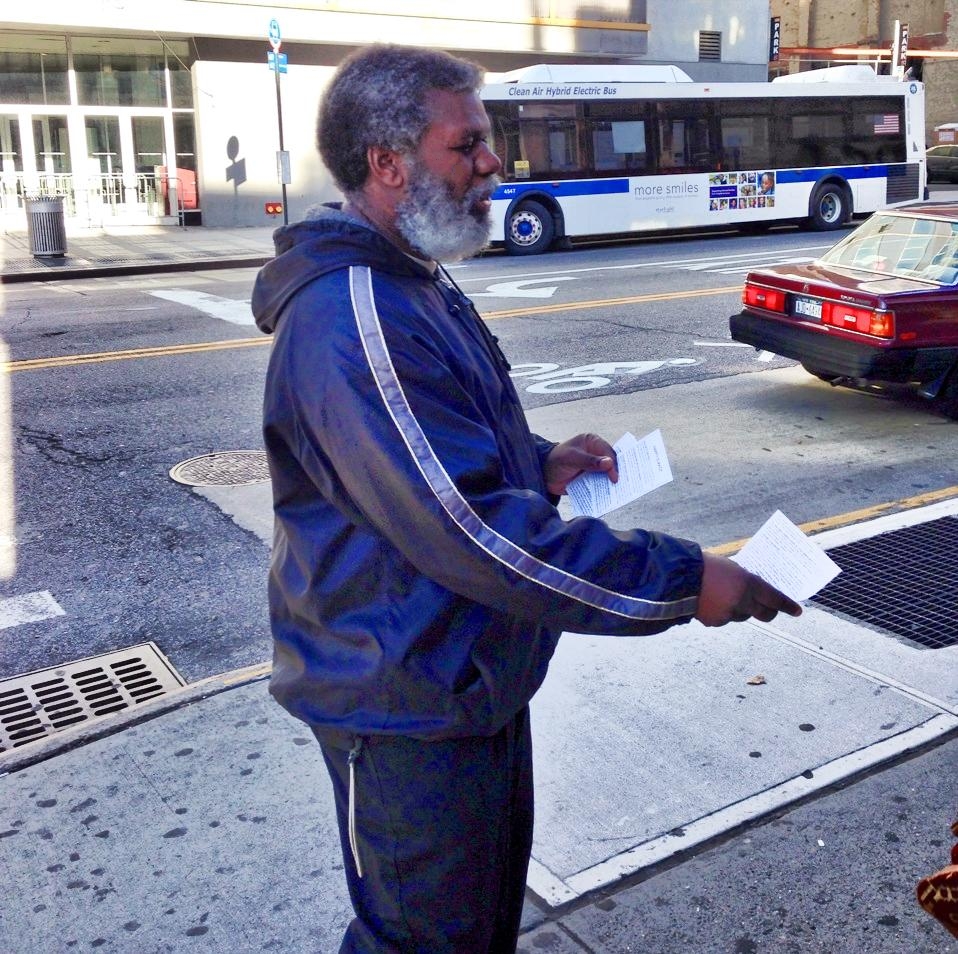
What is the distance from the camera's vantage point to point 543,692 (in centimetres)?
405

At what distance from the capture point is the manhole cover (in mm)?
6820

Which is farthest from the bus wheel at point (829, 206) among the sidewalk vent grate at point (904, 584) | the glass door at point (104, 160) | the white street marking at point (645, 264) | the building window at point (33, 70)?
the sidewalk vent grate at point (904, 584)

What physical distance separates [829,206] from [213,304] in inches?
567

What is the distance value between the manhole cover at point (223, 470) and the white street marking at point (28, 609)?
63.7 inches

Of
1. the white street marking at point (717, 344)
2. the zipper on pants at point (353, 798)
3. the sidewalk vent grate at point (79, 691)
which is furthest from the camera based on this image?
the white street marking at point (717, 344)

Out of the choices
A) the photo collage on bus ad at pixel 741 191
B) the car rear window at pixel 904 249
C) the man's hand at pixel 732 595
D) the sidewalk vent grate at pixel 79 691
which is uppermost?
the photo collage on bus ad at pixel 741 191

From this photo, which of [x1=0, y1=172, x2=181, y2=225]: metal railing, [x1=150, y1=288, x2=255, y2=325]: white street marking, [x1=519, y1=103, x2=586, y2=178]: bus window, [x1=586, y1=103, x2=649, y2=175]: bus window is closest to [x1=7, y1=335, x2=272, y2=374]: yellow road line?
[x1=150, y1=288, x2=255, y2=325]: white street marking

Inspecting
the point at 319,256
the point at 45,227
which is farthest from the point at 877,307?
the point at 45,227

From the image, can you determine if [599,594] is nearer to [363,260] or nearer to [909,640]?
[363,260]

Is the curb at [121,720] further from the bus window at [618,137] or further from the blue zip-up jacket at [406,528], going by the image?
the bus window at [618,137]

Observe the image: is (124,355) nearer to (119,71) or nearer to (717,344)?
(717,344)

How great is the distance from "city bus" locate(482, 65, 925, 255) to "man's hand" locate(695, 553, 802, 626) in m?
17.3

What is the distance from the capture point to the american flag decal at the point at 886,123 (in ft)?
78.0

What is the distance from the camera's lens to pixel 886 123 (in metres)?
23.9
